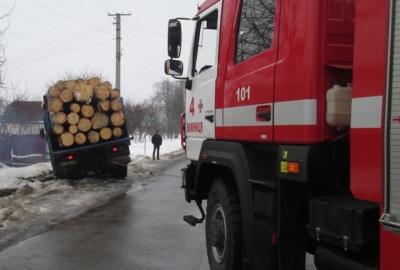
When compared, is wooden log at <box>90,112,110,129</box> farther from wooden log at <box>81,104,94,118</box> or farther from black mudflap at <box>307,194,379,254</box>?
black mudflap at <box>307,194,379,254</box>

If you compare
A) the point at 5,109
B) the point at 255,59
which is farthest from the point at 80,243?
the point at 5,109

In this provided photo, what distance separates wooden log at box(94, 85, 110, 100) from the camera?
13.7m

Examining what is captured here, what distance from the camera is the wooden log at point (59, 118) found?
42.9 ft

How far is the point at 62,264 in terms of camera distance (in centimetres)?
560

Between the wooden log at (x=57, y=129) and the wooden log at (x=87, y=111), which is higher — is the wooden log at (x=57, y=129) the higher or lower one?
the lower one

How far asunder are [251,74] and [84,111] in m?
10.6

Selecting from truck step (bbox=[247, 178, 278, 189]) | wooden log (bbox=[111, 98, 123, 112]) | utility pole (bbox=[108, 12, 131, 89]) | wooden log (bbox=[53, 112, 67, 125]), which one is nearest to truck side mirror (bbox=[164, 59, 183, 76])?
truck step (bbox=[247, 178, 278, 189])

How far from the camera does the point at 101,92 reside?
13.8 meters

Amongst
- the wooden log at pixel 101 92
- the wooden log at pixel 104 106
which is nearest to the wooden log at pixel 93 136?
the wooden log at pixel 104 106

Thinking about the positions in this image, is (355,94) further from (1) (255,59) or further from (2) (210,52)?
(2) (210,52)

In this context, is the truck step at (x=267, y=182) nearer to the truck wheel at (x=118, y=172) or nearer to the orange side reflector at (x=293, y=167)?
the orange side reflector at (x=293, y=167)

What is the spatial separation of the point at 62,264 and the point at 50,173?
34.1 feet

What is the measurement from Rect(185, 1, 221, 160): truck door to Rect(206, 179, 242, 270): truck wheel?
2.09 feet

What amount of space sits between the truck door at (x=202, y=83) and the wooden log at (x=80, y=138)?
27.4 feet
